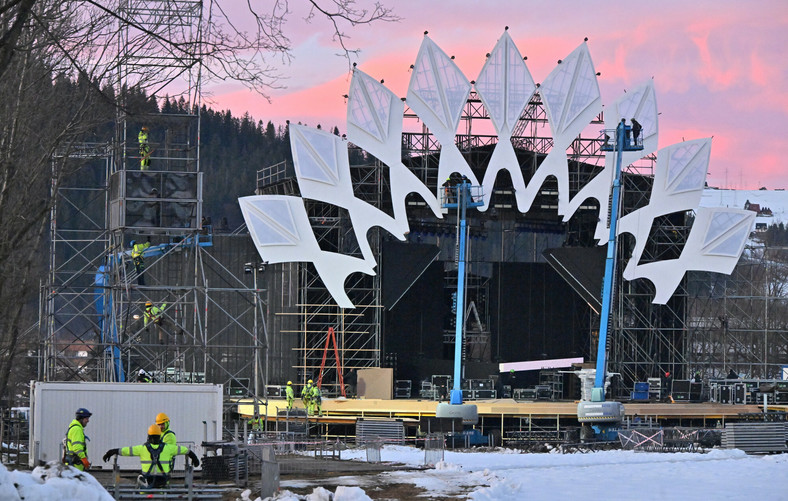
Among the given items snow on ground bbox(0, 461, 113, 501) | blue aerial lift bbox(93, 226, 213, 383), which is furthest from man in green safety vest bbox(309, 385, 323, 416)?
snow on ground bbox(0, 461, 113, 501)

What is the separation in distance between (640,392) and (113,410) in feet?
83.3

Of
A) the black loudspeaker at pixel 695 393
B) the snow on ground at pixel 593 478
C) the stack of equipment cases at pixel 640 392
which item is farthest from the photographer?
the black loudspeaker at pixel 695 393

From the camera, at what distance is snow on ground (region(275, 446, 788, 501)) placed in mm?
17516

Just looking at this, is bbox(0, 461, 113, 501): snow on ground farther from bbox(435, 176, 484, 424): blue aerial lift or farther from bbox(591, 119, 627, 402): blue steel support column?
bbox(591, 119, 627, 402): blue steel support column

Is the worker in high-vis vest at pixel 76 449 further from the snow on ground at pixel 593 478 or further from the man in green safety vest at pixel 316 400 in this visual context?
the man in green safety vest at pixel 316 400

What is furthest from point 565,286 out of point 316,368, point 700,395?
point 316,368

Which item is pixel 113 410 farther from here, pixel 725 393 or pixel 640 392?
pixel 725 393

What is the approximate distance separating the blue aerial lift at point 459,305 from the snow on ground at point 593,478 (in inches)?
380

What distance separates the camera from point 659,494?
17891 mm

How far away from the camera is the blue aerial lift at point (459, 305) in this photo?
35875 millimetres

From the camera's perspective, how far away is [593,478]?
20.1 m

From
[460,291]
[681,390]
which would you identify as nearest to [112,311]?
[460,291]

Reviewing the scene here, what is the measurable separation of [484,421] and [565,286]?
946 centimetres

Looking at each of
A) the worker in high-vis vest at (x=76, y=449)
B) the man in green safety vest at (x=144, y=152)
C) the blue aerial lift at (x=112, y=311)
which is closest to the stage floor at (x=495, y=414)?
the blue aerial lift at (x=112, y=311)
